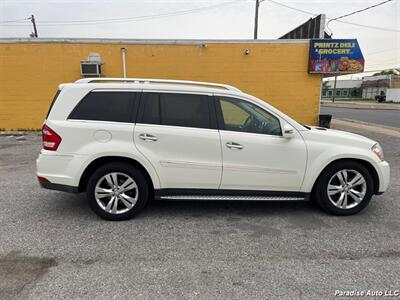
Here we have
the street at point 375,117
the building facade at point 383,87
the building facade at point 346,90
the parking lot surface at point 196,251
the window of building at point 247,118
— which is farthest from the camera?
the building facade at point 346,90

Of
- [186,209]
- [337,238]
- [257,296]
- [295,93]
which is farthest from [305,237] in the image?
[295,93]

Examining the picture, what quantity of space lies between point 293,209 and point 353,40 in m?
9.83

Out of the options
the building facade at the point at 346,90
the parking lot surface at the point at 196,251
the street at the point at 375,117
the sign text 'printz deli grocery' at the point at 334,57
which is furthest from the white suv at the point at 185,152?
the building facade at the point at 346,90

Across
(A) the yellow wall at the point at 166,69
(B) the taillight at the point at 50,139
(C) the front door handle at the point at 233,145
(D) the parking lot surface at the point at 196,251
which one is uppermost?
(A) the yellow wall at the point at 166,69

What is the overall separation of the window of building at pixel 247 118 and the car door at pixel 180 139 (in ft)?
0.65

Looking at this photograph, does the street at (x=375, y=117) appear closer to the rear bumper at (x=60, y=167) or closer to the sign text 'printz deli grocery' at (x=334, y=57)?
the sign text 'printz deli grocery' at (x=334, y=57)

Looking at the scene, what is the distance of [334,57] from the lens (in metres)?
11.7

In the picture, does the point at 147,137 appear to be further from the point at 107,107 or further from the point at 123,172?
the point at 107,107

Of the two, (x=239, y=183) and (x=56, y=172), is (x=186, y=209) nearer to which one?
(x=239, y=183)

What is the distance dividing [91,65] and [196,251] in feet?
34.1

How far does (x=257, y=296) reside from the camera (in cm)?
251

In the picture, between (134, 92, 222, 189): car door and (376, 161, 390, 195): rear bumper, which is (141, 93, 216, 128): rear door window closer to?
(134, 92, 222, 189): car door

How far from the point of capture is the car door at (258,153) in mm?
3904

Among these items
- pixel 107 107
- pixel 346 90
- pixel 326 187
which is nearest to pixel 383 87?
pixel 346 90
